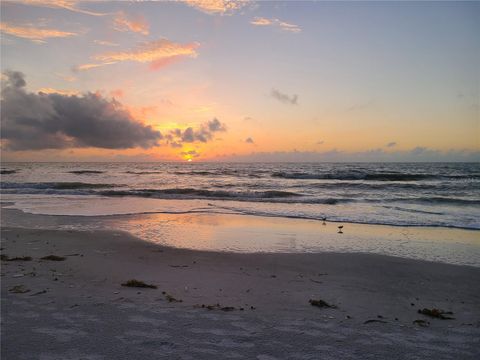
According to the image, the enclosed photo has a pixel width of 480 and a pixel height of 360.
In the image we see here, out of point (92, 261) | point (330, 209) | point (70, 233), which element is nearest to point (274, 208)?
point (330, 209)

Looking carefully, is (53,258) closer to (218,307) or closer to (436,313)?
(218,307)

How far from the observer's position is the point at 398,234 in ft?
34.4

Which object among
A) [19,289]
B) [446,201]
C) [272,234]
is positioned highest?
[446,201]

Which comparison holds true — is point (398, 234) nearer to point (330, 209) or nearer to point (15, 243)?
point (330, 209)

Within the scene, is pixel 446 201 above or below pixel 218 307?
above

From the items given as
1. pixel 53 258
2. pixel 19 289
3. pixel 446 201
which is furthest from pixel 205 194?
pixel 19 289

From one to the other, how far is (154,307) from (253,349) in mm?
1623

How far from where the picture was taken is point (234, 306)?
14.7 feet

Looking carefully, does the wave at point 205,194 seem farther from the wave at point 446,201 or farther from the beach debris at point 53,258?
the beach debris at point 53,258

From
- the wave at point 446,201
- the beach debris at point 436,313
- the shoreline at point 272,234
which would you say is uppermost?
the wave at point 446,201

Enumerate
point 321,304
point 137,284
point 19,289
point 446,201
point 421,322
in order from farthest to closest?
point 446,201, point 137,284, point 19,289, point 321,304, point 421,322

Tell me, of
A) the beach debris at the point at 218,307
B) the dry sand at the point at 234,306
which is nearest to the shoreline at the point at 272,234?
the dry sand at the point at 234,306

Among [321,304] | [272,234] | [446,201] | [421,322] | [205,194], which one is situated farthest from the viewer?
[205,194]

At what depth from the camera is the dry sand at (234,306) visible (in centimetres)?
337
